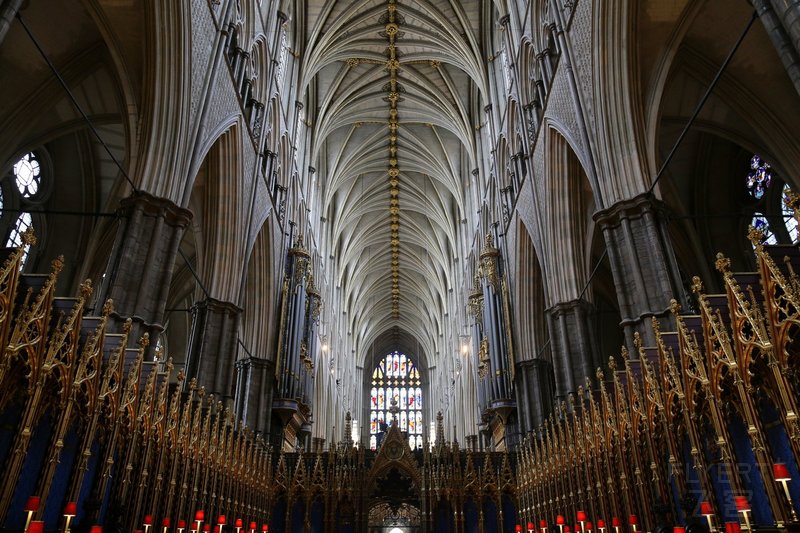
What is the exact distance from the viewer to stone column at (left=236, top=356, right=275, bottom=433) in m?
16.0

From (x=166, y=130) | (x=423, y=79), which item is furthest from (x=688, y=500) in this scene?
(x=423, y=79)

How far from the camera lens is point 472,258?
26.8 metres

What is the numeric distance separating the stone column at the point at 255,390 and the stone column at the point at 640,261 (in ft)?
35.0

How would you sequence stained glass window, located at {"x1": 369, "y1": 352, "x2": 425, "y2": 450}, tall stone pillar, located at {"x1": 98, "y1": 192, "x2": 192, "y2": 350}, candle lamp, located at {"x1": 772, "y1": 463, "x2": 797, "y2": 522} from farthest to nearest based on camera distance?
1. stained glass window, located at {"x1": 369, "y1": 352, "x2": 425, "y2": 450}
2. tall stone pillar, located at {"x1": 98, "y1": 192, "x2": 192, "y2": 350}
3. candle lamp, located at {"x1": 772, "y1": 463, "x2": 797, "y2": 522}

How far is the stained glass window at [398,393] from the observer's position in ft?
151

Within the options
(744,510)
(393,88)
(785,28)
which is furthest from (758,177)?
(393,88)

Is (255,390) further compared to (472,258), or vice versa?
Result: (472,258)

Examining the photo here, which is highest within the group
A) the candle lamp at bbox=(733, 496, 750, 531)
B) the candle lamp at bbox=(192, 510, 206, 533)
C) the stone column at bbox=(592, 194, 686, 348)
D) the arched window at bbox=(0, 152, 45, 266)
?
the arched window at bbox=(0, 152, 45, 266)

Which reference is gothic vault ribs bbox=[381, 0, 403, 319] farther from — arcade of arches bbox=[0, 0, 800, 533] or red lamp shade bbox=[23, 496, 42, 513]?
red lamp shade bbox=[23, 496, 42, 513]

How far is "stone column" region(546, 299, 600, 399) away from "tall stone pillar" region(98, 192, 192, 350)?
8806mm

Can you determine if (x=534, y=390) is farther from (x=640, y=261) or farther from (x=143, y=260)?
(x=143, y=260)

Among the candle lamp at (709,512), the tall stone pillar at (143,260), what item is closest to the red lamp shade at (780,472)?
the candle lamp at (709,512)

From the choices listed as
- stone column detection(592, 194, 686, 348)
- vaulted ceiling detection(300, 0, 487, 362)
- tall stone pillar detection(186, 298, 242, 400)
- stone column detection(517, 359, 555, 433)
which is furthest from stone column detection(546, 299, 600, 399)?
vaulted ceiling detection(300, 0, 487, 362)

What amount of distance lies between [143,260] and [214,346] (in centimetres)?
460
